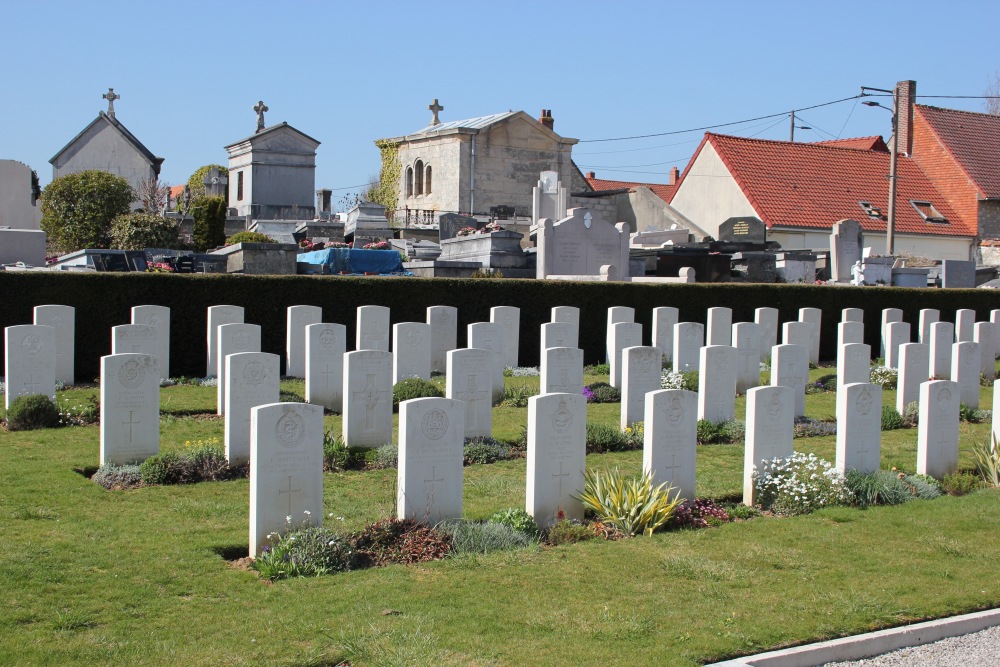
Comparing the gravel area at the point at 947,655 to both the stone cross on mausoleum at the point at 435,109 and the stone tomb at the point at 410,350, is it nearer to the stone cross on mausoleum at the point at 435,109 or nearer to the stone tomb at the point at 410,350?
the stone tomb at the point at 410,350

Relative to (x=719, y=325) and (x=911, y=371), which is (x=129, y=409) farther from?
(x=719, y=325)

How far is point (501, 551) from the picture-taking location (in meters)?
7.05

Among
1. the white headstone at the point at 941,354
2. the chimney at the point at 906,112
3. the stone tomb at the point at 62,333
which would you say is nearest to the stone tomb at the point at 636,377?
the white headstone at the point at 941,354

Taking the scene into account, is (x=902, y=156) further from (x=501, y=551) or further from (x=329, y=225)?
(x=501, y=551)

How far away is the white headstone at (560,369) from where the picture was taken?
1191 cm

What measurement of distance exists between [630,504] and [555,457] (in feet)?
2.25

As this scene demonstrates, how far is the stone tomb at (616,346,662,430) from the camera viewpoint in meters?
11.8

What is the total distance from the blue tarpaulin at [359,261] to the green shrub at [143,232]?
6001 mm

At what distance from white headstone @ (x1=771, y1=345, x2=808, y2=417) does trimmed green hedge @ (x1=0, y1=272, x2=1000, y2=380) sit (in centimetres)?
580

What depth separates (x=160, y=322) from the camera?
1421cm

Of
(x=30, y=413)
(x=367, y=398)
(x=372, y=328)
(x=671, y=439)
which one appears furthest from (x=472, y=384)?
(x=30, y=413)

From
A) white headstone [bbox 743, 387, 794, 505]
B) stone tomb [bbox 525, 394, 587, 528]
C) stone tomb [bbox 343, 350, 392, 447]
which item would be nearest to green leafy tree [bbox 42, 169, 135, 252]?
stone tomb [bbox 343, 350, 392, 447]

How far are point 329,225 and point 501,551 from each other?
2565 centimetres

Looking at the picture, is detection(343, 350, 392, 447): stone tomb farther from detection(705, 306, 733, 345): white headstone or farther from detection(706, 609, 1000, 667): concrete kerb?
detection(705, 306, 733, 345): white headstone
